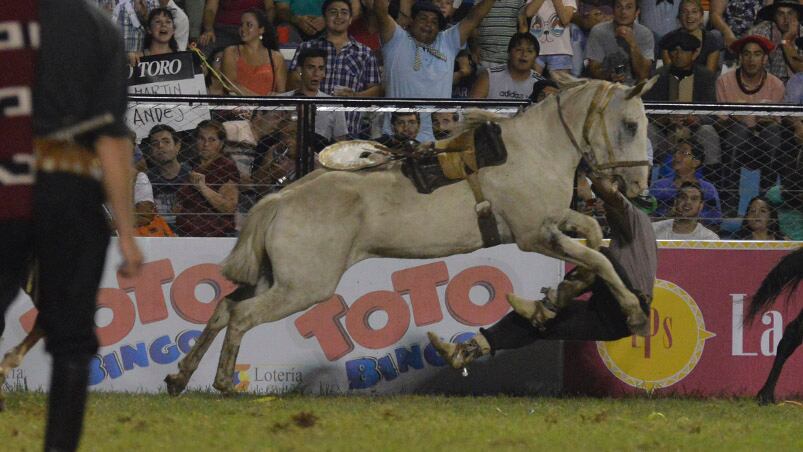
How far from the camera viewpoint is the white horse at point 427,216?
8414 millimetres

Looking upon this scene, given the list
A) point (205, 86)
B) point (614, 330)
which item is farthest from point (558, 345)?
point (205, 86)

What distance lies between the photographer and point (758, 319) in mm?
9719

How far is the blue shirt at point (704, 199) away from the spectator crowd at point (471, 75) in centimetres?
1

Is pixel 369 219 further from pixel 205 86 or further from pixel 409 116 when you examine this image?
pixel 205 86

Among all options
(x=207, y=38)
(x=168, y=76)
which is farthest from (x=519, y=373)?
(x=207, y=38)

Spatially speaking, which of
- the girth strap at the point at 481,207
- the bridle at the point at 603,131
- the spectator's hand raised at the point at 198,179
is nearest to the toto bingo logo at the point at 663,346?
the bridle at the point at 603,131

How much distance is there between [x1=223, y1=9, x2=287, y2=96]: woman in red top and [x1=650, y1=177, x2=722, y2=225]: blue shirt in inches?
146

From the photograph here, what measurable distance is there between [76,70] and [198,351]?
4664 mm

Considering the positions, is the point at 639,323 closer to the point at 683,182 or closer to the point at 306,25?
the point at 683,182

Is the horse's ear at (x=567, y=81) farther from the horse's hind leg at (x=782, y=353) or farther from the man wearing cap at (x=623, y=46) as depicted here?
the man wearing cap at (x=623, y=46)

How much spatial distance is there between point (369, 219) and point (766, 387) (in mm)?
2936

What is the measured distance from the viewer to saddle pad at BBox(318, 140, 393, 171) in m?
8.62

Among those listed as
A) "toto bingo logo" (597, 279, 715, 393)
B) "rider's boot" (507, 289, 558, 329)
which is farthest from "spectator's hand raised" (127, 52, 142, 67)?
"toto bingo logo" (597, 279, 715, 393)

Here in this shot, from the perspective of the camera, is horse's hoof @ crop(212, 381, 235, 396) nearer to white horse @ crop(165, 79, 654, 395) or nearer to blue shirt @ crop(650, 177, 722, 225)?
white horse @ crop(165, 79, 654, 395)
